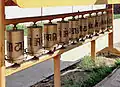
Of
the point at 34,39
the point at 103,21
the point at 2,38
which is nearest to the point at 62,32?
the point at 34,39

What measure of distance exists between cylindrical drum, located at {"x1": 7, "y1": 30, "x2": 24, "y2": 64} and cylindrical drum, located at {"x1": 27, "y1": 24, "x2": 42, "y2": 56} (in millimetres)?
294

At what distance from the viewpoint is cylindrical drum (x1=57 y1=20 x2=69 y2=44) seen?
4.02 meters

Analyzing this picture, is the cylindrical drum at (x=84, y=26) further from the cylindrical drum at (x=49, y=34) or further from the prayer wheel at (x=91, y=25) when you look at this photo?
the cylindrical drum at (x=49, y=34)

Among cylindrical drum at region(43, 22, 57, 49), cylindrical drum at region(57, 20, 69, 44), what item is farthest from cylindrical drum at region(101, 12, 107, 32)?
cylindrical drum at region(43, 22, 57, 49)

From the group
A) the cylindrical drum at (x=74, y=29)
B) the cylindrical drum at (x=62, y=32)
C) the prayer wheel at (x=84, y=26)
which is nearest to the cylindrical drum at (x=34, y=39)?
the cylindrical drum at (x=62, y=32)

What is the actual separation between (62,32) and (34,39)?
70 cm

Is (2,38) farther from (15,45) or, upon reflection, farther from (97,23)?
(97,23)

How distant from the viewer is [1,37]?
9.06 ft

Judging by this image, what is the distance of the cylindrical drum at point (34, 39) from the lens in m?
3.43

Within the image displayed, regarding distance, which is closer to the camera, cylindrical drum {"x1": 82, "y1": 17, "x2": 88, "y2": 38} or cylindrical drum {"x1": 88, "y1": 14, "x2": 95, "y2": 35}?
cylindrical drum {"x1": 82, "y1": 17, "x2": 88, "y2": 38}

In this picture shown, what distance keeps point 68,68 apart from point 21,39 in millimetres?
3262

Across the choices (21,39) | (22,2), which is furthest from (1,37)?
(22,2)

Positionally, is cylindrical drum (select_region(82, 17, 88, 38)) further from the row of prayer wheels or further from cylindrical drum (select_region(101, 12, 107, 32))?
cylindrical drum (select_region(101, 12, 107, 32))

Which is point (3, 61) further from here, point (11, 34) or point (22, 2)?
point (22, 2)
